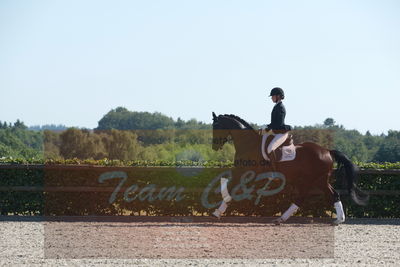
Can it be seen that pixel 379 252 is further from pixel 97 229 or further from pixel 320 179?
pixel 97 229

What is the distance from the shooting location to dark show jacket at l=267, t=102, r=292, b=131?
12.7m

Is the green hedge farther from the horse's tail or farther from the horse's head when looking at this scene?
the horse's head

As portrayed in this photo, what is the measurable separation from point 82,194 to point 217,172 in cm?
361

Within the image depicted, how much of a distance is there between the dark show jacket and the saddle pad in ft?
2.34

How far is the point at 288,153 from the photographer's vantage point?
13.4 meters

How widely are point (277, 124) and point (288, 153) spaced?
96cm

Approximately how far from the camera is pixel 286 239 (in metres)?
11.2

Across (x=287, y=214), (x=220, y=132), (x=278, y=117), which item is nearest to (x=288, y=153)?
(x=278, y=117)

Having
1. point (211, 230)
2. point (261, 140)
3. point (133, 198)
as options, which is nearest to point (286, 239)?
point (211, 230)

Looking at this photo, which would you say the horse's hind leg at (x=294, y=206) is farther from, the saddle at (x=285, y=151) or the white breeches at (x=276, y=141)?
the white breeches at (x=276, y=141)

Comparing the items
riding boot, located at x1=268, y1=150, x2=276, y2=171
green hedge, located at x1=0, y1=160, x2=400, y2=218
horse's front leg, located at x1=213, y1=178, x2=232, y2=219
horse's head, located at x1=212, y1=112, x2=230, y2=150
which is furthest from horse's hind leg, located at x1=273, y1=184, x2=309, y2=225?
horse's head, located at x1=212, y1=112, x2=230, y2=150

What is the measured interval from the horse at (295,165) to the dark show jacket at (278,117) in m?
0.51

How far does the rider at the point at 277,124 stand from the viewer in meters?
12.7

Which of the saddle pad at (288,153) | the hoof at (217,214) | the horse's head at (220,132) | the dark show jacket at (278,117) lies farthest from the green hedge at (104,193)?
the dark show jacket at (278,117)
